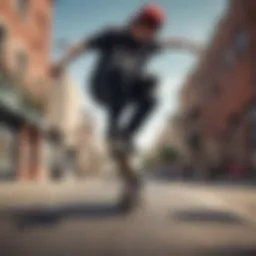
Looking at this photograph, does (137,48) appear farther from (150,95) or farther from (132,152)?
(132,152)

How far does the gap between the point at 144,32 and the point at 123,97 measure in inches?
11.9

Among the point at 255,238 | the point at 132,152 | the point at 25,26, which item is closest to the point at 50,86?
the point at 132,152

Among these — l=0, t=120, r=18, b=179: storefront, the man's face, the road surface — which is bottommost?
the road surface

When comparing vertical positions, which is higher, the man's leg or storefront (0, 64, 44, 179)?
storefront (0, 64, 44, 179)

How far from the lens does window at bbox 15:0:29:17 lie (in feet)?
5.64

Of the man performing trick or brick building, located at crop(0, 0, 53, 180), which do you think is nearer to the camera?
brick building, located at crop(0, 0, 53, 180)

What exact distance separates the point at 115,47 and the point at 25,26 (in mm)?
633

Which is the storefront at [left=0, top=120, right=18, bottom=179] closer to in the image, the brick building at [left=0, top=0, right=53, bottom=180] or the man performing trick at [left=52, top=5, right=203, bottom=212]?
the brick building at [left=0, top=0, right=53, bottom=180]

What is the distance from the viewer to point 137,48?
1.93 metres

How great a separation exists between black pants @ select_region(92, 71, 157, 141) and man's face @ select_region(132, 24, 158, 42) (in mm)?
169

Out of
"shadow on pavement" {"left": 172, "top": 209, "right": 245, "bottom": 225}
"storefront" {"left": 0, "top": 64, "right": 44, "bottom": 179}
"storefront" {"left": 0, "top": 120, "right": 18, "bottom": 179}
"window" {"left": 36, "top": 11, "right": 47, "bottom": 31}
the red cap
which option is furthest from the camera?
"storefront" {"left": 0, "top": 120, "right": 18, "bottom": 179}

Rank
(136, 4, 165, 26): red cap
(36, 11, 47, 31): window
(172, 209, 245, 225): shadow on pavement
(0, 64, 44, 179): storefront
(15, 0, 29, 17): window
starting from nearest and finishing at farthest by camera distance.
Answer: (136, 4, 165, 26): red cap < (36, 11, 47, 31): window < (15, 0, 29, 17): window < (172, 209, 245, 225): shadow on pavement < (0, 64, 44, 179): storefront

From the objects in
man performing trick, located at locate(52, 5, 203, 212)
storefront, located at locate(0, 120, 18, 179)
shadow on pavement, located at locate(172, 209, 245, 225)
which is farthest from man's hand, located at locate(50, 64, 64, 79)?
storefront, located at locate(0, 120, 18, 179)

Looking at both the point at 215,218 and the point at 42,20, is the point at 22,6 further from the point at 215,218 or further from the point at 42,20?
the point at 215,218
